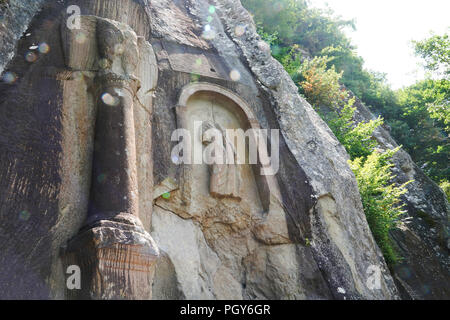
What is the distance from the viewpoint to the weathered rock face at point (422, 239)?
9359 mm

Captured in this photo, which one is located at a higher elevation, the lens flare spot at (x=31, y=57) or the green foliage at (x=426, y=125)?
the green foliage at (x=426, y=125)

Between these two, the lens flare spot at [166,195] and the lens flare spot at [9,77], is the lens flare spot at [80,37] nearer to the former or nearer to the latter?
the lens flare spot at [9,77]

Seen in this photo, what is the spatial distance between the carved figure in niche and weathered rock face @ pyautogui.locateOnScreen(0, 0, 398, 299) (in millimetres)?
39

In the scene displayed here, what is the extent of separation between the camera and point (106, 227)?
3.91 meters

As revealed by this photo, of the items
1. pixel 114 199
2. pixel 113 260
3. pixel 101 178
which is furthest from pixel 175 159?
pixel 113 260

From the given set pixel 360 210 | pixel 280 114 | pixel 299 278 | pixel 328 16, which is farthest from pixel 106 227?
pixel 328 16

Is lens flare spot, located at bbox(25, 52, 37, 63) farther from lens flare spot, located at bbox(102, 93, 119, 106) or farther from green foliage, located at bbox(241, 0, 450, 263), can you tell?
green foliage, located at bbox(241, 0, 450, 263)

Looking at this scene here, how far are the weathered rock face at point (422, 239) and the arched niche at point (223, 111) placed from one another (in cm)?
419

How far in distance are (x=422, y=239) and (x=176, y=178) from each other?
23.6ft

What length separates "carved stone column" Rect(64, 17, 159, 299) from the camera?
3818 millimetres

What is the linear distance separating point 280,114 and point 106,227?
401 centimetres

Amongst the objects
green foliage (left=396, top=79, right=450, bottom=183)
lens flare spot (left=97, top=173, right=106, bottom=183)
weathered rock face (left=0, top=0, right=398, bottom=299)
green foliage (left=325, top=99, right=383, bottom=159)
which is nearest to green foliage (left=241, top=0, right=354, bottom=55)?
green foliage (left=396, top=79, right=450, bottom=183)

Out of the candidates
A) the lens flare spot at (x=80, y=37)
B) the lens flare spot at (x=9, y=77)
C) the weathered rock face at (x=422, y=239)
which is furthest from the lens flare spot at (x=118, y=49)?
the weathered rock face at (x=422, y=239)
